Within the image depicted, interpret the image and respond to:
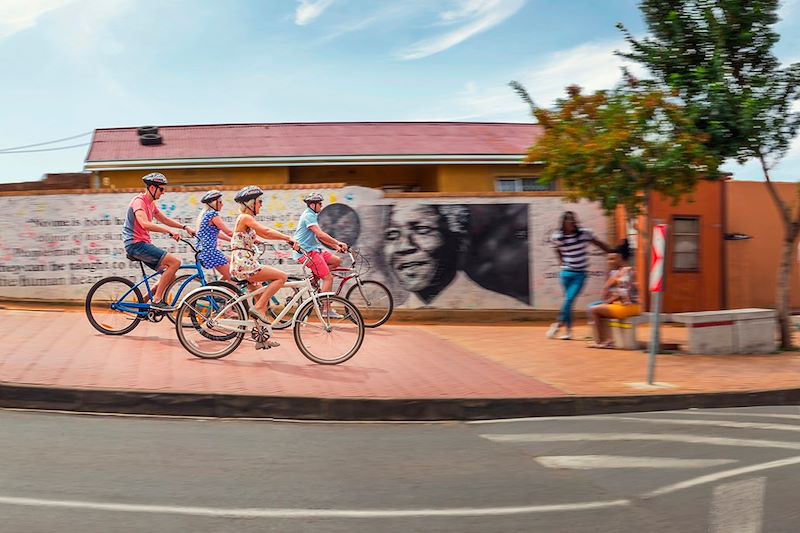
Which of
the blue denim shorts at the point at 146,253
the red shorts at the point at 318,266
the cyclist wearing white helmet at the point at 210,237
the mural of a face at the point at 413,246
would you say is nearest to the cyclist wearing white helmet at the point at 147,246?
the blue denim shorts at the point at 146,253

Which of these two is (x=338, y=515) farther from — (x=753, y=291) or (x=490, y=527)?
(x=753, y=291)

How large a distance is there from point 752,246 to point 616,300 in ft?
17.5

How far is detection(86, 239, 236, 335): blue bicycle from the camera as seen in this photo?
35.4 ft

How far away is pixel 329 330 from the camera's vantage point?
30.7 ft

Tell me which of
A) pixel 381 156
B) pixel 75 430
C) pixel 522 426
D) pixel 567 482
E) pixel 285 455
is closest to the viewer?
pixel 567 482

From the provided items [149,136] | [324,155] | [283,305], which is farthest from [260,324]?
[149,136]

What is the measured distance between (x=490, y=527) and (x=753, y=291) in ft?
42.7

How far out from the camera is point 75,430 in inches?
264

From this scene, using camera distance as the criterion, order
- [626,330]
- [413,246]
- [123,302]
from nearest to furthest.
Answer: [123,302]
[626,330]
[413,246]

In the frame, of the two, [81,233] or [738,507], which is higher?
[81,233]

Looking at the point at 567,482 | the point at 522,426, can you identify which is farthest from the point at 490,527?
the point at 522,426

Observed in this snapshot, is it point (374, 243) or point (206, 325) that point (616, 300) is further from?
point (206, 325)

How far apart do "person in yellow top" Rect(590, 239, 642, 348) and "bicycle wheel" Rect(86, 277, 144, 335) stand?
634cm

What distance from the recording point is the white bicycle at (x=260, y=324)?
927cm
